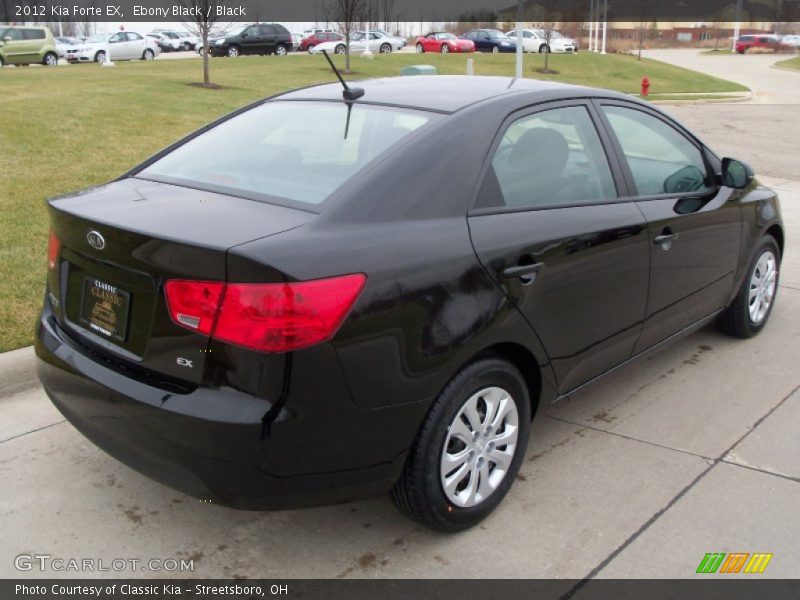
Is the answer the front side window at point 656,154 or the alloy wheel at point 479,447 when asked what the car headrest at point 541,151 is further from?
the alloy wheel at point 479,447

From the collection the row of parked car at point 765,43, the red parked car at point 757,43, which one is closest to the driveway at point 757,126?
the red parked car at point 757,43

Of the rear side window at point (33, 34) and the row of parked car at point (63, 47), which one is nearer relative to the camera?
the row of parked car at point (63, 47)

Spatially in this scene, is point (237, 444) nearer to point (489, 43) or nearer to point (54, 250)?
point (54, 250)

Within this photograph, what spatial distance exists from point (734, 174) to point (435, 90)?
Result: 1.95 meters

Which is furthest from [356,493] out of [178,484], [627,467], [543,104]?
[543,104]

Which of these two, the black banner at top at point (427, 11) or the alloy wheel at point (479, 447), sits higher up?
the black banner at top at point (427, 11)

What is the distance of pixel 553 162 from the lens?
3.61 metres

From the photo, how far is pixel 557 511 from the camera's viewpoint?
3.33m

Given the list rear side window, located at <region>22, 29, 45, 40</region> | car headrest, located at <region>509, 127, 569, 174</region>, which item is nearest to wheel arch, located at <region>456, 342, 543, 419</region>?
car headrest, located at <region>509, 127, 569, 174</region>

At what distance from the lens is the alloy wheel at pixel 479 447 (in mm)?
3029

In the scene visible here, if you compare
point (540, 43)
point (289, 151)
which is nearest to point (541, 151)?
point (289, 151)

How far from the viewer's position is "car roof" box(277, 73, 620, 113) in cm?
350

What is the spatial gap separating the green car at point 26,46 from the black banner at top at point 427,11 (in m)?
3.51

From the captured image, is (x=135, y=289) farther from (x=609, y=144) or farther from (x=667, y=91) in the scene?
(x=667, y=91)
